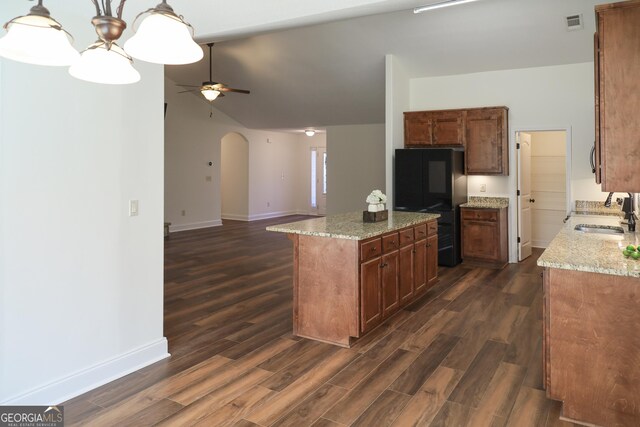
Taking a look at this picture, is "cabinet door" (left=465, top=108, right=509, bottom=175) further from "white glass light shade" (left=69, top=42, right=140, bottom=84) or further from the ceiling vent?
"white glass light shade" (left=69, top=42, right=140, bottom=84)

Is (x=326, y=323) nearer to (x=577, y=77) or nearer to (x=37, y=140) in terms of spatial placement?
(x=37, y=140)

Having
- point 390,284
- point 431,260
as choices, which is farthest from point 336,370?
point 431,260

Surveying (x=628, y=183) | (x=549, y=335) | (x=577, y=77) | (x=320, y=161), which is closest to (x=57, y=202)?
(x=549, y=335)

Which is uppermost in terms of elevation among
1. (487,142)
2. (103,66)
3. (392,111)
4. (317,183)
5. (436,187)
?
(392,111)

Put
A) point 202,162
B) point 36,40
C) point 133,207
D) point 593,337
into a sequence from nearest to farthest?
point 36,40, point 593,337, point 133,207, point 202,162

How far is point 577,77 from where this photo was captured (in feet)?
19.7

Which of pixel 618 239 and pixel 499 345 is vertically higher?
pixel 618 239

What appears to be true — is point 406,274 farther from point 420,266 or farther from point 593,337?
point 593,337

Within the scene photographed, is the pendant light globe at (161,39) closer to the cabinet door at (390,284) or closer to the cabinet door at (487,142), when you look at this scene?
the cabinet door at (390,284)

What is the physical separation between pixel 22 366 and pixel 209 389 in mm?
1020

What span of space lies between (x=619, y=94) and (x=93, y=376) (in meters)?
3.47

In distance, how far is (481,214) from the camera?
6355mm

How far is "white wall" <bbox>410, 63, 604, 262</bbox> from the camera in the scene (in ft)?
19.7

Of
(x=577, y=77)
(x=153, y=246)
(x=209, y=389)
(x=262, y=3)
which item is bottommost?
(x=209, y=389)
